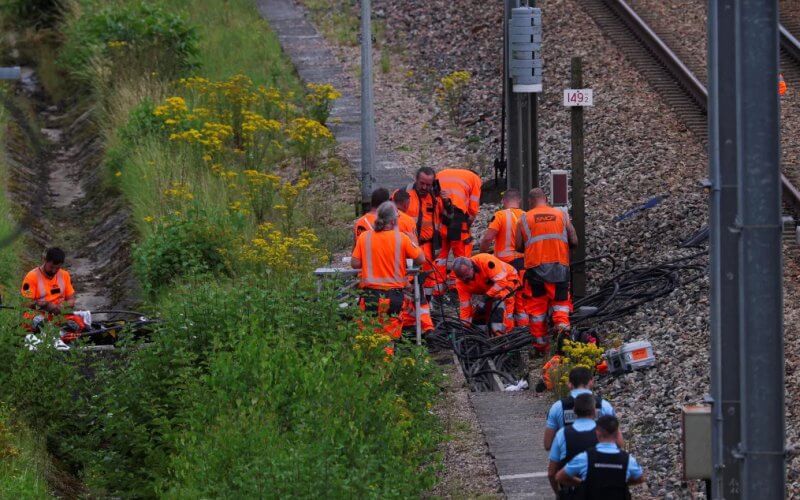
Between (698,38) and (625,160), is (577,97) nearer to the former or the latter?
(625,160)

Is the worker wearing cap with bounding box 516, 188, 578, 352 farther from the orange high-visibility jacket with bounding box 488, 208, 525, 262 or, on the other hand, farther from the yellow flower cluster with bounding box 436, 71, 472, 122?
the yellow flower cluster with bounding box 436, 71, 472, 122

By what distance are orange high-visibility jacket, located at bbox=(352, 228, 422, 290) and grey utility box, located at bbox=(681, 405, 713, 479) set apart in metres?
5.59

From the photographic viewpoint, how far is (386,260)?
1293 centimetres

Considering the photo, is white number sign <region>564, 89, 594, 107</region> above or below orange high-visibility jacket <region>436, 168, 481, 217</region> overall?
above

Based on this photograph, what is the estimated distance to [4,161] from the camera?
23.8 metres

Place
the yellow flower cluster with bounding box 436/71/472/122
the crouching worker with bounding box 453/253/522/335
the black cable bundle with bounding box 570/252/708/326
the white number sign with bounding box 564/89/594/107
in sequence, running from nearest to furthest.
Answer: the crouching worker with bounding box 453/253/522/335, the black cable bundle with bounding box 570/252/708/326, the white number sign with bounding box 564/89/594/107, the yellow flower cluster with bounding box 436/71/472/122

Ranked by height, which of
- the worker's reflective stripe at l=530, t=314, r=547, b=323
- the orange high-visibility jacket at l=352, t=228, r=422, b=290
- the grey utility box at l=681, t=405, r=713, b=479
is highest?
the orange high-visibility jacket at l=352, t=228, r=422, b=290

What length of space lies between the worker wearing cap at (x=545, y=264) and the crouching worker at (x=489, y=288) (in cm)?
36

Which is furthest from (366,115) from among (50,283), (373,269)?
(373,269)

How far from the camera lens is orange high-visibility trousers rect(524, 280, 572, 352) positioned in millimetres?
13570

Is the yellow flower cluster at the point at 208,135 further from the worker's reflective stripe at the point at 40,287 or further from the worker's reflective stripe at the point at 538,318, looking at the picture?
the worker's reflective stripe at the point at 538,318

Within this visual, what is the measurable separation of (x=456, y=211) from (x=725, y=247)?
7.88m

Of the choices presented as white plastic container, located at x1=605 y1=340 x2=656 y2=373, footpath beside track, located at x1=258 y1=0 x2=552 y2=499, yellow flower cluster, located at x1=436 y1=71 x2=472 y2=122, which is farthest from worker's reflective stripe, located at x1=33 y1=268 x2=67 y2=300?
yellow flower cluster, located at x1=436 y1=71 x2=472 y2=122

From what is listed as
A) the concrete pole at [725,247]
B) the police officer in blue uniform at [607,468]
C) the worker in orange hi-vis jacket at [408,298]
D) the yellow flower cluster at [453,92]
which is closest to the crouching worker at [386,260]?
the worker in orange hi-vis jacket at [408,298]
